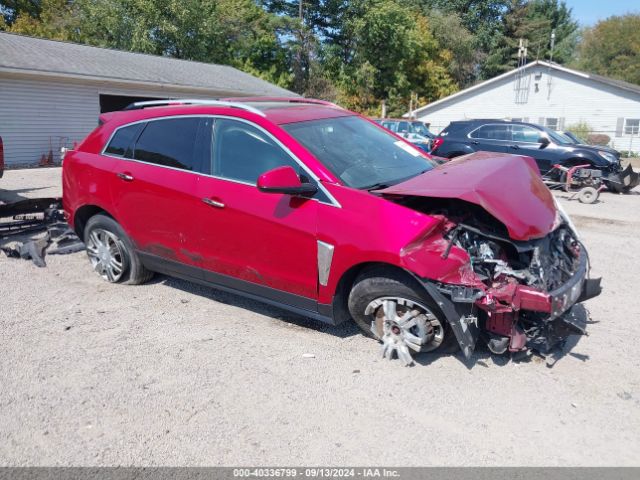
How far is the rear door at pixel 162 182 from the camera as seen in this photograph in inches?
191

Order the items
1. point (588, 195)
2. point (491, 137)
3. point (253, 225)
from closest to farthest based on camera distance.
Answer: point (253, 225) < point (588, 195) < point (491, 137)

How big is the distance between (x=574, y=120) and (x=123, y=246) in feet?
109

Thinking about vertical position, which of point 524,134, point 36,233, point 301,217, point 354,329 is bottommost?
point 354,329

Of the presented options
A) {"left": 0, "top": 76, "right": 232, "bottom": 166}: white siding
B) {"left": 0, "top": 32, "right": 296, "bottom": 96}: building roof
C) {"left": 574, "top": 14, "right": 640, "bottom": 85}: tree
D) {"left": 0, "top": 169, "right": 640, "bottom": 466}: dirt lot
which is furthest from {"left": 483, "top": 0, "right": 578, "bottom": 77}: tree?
{"left": 0, "top": 169, "right": 640, "bottom": 466}: dirt lot

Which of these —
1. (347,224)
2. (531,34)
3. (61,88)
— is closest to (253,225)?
(347,224)

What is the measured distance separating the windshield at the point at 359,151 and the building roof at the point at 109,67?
15.3 meters

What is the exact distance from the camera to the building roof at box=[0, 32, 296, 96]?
18.0m

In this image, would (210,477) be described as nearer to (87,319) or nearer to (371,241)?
(371,241)

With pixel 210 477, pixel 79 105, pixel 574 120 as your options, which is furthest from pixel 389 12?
pixel 210 477

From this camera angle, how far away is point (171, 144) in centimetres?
506

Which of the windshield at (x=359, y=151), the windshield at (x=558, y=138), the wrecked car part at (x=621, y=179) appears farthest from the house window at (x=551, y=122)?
the windshield at (x=359, y=151)

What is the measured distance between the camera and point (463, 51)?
2019 inches

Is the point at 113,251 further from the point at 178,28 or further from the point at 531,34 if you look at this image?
the point at 531,34

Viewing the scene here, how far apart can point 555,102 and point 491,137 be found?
22634 millimetres
